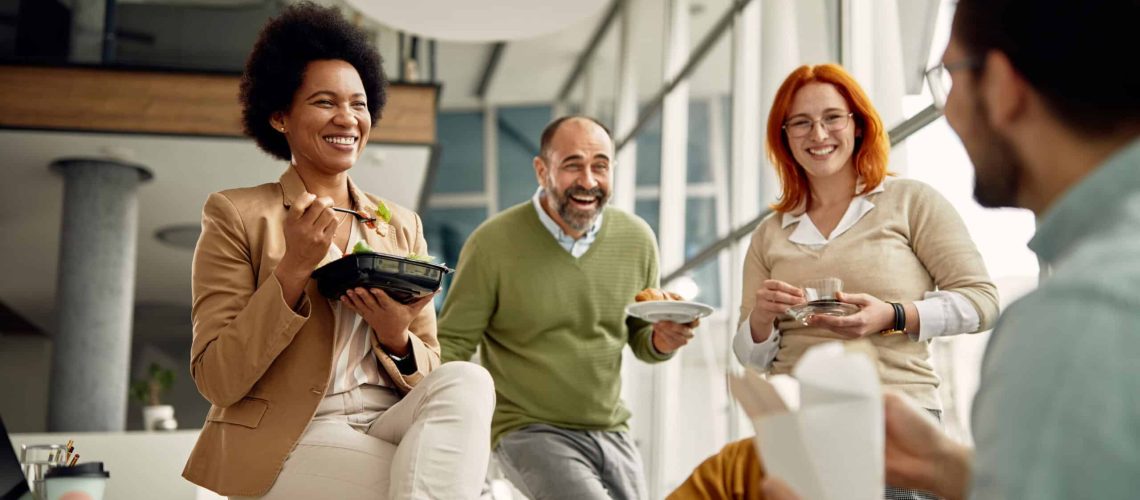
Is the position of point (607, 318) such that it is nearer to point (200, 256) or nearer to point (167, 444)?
point (200, 256)

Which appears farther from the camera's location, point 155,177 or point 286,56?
point 155,177

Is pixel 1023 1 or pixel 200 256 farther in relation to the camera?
pixel 200 256

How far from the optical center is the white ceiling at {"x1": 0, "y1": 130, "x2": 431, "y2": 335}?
7.52m

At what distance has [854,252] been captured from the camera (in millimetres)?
2703

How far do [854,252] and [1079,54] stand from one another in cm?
177

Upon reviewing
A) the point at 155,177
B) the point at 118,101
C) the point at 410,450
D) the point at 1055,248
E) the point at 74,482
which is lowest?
the point at 74,482

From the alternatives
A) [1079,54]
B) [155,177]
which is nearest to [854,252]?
[1079,54]

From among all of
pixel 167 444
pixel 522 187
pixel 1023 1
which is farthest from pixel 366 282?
pixel 522 187

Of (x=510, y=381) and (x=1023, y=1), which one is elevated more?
(x=1023, y=1)

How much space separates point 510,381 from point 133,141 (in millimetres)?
5159

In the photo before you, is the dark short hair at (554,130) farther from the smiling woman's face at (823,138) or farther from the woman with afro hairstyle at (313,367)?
the woman with afro hairstyle at (313,367)

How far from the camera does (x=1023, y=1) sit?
99 cm

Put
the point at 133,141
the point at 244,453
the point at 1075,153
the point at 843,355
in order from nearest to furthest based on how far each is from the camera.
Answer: the point at 1075,153
the point at 843,355
the point at 244,453
the point at 133,141

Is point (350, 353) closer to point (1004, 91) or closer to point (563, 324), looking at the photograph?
point (563, 324)
